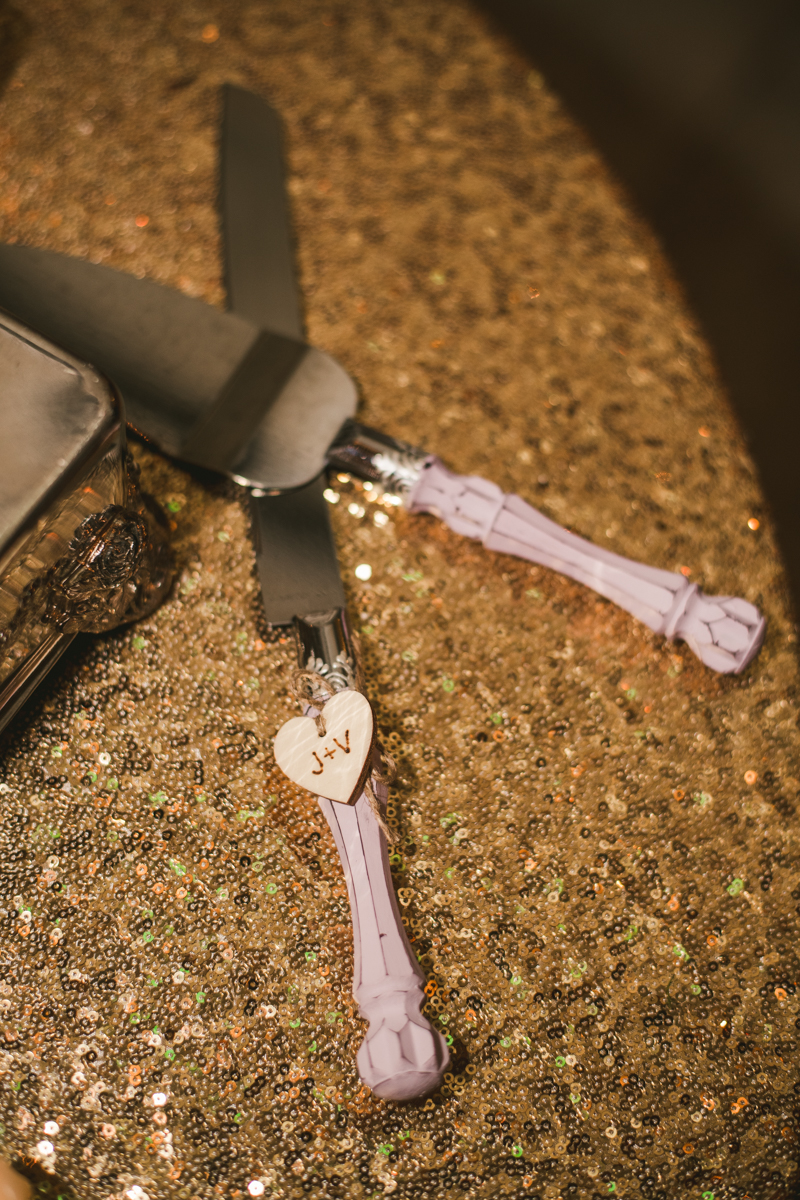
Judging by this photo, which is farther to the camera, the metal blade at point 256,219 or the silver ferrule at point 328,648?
the metal blade at point 256,219

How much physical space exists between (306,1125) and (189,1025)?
0.07 m

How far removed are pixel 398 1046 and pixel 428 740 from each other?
0.14 m

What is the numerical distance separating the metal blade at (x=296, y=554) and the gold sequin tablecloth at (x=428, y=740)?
0.03m

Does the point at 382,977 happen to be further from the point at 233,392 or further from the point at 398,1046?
the point at 233,392

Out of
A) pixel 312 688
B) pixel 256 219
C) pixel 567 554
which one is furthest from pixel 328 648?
pixel 256 219

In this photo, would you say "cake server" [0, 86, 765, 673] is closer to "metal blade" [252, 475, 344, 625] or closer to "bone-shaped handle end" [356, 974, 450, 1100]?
"metal blade" [252, 475, 344, 625]

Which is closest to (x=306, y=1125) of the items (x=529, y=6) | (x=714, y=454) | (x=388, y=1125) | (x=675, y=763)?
(x=388, y=1125)

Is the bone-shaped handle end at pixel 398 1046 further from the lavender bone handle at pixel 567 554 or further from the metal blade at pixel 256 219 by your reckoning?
the metal blade at pixel 256 219

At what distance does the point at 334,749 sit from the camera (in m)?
0.31

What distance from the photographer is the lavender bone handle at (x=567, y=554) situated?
38 cm

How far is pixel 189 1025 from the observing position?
A: 33 centimetres

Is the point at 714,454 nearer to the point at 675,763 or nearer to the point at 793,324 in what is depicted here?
the point at 793,324

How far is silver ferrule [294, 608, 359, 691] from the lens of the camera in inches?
13.5

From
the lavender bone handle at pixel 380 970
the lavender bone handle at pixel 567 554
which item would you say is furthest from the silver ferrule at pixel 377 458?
the lavender bone handle at pixel 380 970
